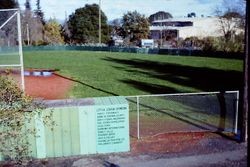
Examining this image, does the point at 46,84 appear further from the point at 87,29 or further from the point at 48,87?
the point at 87,29

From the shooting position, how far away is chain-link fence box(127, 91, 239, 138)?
13836 mm

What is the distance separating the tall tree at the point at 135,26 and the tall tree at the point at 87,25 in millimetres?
5054

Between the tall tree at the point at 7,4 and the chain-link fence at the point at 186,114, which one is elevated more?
the tall tree at the point at 7,4

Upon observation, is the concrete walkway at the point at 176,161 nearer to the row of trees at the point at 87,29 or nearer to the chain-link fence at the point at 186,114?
the chain-link fence at the point at 186,114

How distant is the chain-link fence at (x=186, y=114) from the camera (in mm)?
13836

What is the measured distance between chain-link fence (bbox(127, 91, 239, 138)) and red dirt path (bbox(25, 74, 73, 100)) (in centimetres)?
591

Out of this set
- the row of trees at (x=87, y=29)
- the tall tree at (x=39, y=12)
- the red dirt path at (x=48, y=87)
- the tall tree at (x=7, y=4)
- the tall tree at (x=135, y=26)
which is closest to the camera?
the red dirt path at (x=48, y=87)

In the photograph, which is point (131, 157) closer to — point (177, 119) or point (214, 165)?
point (214, 165)

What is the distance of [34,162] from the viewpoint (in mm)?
11172

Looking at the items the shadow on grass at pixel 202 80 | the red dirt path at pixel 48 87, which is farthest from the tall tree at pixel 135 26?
the red dirt path at pixel 48 87

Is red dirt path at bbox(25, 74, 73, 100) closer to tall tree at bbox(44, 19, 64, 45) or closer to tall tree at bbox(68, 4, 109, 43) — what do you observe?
tall tree at bbox(68, 4, 109, 43)

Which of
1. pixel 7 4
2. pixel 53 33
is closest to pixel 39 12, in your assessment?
pixel 53 33

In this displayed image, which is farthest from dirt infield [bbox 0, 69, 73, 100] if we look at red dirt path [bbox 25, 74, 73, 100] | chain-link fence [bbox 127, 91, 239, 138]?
chain-link fence [bbox 127, 91, 239, 138]

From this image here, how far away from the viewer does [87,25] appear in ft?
284
